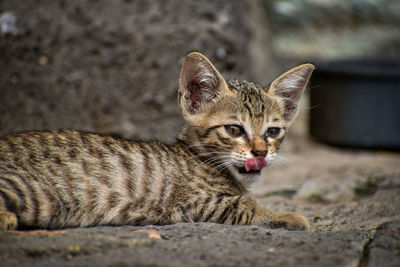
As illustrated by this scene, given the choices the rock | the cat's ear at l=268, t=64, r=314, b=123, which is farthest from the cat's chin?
the rock

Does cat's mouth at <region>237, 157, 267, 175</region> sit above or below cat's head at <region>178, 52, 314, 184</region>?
below

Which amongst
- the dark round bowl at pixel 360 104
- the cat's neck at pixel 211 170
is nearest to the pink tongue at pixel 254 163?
the cat's neck at pixel 211 170

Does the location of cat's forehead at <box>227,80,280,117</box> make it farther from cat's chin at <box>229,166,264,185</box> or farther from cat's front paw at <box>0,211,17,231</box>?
cat's front paw at <box>0,211,17,231</box>

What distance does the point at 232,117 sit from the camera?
3.41 meters

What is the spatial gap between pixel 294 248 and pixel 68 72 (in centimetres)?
385

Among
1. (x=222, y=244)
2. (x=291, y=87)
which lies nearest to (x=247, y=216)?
(x=222, y=244)

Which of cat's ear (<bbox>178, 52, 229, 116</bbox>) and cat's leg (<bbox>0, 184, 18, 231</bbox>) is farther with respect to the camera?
cat's ear (<bbox>178, 52, 229, 116</bbox>)

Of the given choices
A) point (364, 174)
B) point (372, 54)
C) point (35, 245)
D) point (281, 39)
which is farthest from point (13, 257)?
point (372, 54)

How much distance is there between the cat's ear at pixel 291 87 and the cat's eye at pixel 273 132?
0.37 meters

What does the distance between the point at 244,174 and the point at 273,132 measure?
451 mm

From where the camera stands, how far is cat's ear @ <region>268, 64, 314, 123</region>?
371 centimetres

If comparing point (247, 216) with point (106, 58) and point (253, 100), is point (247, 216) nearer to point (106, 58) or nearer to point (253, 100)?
point (253, 100)

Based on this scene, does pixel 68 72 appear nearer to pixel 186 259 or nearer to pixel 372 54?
pixel 186 259

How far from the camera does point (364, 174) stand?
198 inches
